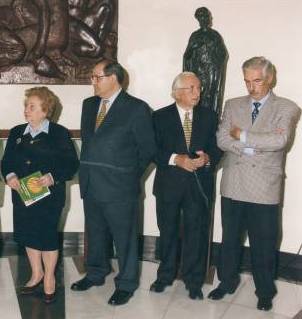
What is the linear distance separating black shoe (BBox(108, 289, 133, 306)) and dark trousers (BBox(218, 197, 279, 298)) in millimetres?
649

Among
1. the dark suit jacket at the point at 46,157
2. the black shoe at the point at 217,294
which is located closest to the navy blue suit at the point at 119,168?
the dark suit jacket at the point at 46,157

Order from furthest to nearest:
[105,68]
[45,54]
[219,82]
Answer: [45,54], [219,82], [105,68]

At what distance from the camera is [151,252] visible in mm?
4637

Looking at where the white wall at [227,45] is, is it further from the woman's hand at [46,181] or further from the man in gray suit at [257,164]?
the woman's hand at [46,181]

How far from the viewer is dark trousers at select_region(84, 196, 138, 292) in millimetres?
3541

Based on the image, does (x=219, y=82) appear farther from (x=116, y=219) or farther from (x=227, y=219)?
(x=116, y=219)

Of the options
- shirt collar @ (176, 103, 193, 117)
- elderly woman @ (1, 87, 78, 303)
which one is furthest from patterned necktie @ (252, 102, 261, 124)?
elderly woman @ (1, 87, 78, 303)

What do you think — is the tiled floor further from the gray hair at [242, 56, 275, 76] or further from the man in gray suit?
the gray hair at [242, 56, 275, 76]

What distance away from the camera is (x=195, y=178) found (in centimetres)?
358

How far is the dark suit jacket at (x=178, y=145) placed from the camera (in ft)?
11.7

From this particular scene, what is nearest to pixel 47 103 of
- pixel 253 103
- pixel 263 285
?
pixel 253 103

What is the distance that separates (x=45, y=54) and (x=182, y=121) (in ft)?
4.30

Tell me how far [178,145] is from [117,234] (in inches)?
27.2

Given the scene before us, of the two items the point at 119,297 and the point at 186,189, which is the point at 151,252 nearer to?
the point at 119,297
